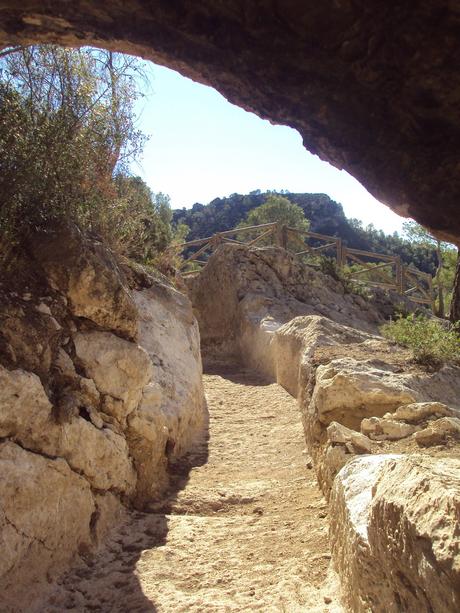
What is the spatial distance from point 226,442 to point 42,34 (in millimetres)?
4791

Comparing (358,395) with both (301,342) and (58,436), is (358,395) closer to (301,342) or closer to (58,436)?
(58,436)

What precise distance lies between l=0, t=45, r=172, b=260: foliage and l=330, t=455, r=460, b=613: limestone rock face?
283cm

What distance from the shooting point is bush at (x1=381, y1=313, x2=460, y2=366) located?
6.19 meters

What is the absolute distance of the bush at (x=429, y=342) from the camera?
6191 millimetres

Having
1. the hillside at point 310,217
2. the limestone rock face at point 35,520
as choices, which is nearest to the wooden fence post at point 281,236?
the limestone rock face at point 35,520

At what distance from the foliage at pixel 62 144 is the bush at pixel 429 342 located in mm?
3400

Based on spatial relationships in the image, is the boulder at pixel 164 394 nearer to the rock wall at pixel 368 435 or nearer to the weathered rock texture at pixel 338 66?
the rock wall at pixel 368 435

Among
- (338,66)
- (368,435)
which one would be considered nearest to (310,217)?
(368,435)

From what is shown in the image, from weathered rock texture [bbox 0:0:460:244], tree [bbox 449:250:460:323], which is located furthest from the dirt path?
tree [bbox 449:250:460:323]

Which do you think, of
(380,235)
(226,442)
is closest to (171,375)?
(226,442)

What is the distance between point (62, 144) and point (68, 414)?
2191 mm

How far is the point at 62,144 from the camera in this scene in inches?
187

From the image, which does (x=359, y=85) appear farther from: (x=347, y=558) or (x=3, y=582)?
(x=3, y=582)

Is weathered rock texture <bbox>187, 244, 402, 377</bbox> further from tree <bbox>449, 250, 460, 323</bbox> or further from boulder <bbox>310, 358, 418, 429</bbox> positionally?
boulder <bbox>310, 358, 418, 429</bbox>
